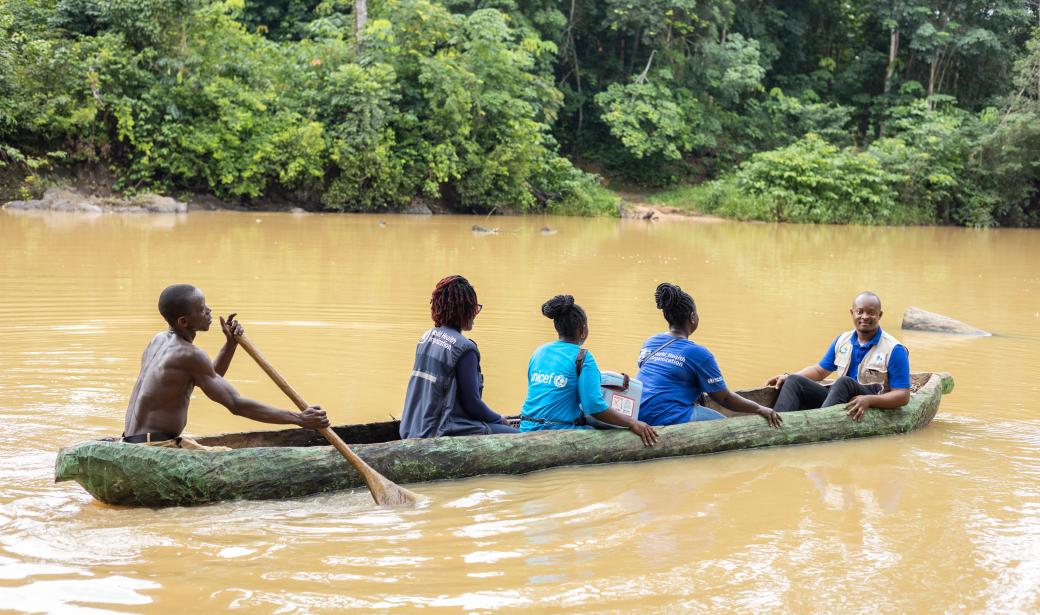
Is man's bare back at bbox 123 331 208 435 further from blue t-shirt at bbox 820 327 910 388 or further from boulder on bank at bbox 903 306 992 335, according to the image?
boulder on bank at bbox 903 306 992 335

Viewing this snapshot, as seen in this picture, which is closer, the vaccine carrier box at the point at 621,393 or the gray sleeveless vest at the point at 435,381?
the gray sleeveless vest at the point at 435,381

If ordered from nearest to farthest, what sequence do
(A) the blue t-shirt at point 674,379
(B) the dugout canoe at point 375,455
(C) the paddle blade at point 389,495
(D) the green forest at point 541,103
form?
(B) the dugout canoe at point 375,455 → (C) the paddle blade at point 389,495 → (A) the blue t-shirt at point 674,379 → (D) the green forest at point 541,103

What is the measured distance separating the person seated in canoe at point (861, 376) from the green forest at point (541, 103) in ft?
59.9

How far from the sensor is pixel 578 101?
104ft

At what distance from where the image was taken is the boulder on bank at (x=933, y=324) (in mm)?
10102

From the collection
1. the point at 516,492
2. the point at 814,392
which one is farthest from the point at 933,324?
the point at 516,492

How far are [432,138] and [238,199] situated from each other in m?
5.04

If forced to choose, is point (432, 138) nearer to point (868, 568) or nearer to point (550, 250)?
point (550, 250)

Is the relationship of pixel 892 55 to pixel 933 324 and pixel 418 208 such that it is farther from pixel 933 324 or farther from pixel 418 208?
pixel 933 324

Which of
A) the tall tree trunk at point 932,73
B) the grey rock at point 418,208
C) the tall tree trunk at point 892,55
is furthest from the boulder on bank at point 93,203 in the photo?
the tall tree trunk at point 892,55

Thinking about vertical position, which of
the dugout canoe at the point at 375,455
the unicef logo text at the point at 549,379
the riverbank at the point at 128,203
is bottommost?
the dugout canoe at the point at 375,455

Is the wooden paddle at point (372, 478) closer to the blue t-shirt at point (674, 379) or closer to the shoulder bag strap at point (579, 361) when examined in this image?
the shoulder bag strap at point (579, 361)

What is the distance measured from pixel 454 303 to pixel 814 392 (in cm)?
267

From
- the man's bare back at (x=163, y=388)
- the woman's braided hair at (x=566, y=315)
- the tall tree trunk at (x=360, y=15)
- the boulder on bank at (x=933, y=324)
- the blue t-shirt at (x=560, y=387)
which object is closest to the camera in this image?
the man's bare back at (x=163, y=388)
